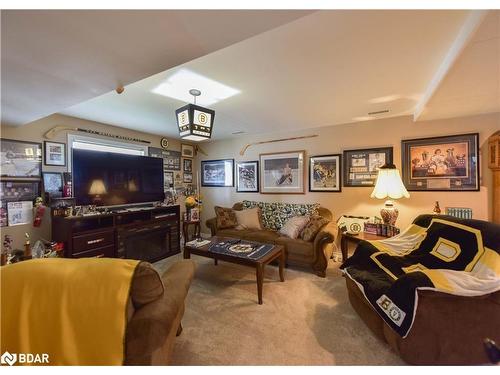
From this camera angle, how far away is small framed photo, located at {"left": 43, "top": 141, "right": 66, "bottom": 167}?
280 centimetres

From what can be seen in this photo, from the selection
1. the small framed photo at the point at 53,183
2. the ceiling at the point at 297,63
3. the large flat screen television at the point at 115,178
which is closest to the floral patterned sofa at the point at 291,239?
the large flat screen television at the point at 115,178

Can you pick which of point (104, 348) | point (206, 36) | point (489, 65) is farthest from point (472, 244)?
point (104, 348)

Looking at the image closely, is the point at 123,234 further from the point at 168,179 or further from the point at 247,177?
the point at 247,177

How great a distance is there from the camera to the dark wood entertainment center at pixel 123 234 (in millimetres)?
2623

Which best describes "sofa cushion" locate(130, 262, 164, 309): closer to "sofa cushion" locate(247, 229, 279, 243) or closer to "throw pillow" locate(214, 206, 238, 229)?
"sofa cushion" locate(247, 229, 279, 243)

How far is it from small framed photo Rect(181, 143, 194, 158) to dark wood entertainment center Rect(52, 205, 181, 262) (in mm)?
1418

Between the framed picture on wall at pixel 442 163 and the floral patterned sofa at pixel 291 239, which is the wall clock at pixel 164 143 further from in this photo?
the framed picture on wall at pixel 442 163

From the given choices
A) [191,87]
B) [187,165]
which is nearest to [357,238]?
[191,87]

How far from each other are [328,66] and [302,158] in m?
2.19

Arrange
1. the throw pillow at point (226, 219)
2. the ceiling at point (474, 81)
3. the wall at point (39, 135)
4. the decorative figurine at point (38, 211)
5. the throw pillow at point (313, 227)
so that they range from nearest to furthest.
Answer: the ceiling at point (474, 81) < the wall at point (39, 135) < the decorative figurine at point (38, 211) < the throw pillow at point (313, 227) < the throw pillow at point (226, 219)

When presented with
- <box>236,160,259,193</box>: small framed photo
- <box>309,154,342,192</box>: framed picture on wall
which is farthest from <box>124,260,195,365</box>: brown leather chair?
<box>236,160,259,193</box>: small framed photo

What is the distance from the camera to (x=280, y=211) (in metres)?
3.73

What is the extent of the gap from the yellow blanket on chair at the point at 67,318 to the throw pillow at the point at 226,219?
2747mm

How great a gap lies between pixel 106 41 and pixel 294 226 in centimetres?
289
